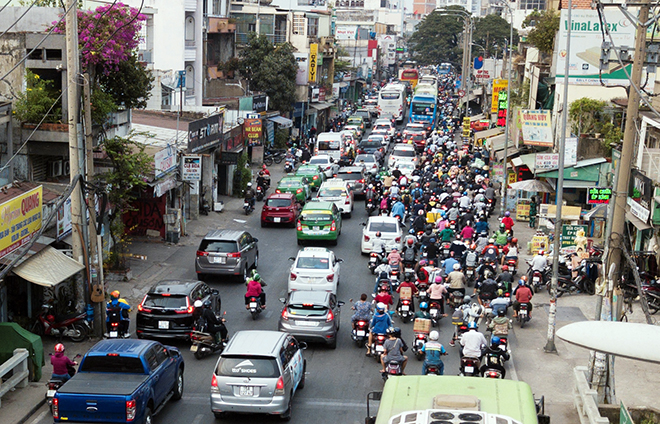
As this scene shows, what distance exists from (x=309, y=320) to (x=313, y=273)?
14.2 feet

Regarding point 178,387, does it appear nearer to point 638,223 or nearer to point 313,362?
point 313,362

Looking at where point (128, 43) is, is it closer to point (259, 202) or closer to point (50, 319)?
point (50, 319)

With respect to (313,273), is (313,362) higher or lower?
lower

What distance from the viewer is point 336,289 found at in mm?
25047

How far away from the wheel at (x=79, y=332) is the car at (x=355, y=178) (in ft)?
75.1

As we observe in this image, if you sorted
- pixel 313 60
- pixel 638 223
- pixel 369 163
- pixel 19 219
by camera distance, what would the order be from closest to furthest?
pixel 19 219 → pixel 638 223 → pixel 369 163 → pixel 313 60

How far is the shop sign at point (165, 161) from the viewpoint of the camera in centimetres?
2825

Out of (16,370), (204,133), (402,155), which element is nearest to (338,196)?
(204,133)

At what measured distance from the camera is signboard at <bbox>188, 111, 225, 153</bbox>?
32378mm

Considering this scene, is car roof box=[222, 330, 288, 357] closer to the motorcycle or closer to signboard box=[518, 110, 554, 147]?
the motorcycle

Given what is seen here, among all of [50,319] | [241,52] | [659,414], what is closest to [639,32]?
[659,414]

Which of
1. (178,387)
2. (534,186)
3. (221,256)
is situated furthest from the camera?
(534,186)

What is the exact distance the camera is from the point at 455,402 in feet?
34.3

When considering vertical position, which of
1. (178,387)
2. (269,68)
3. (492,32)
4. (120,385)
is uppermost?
(492,32)
